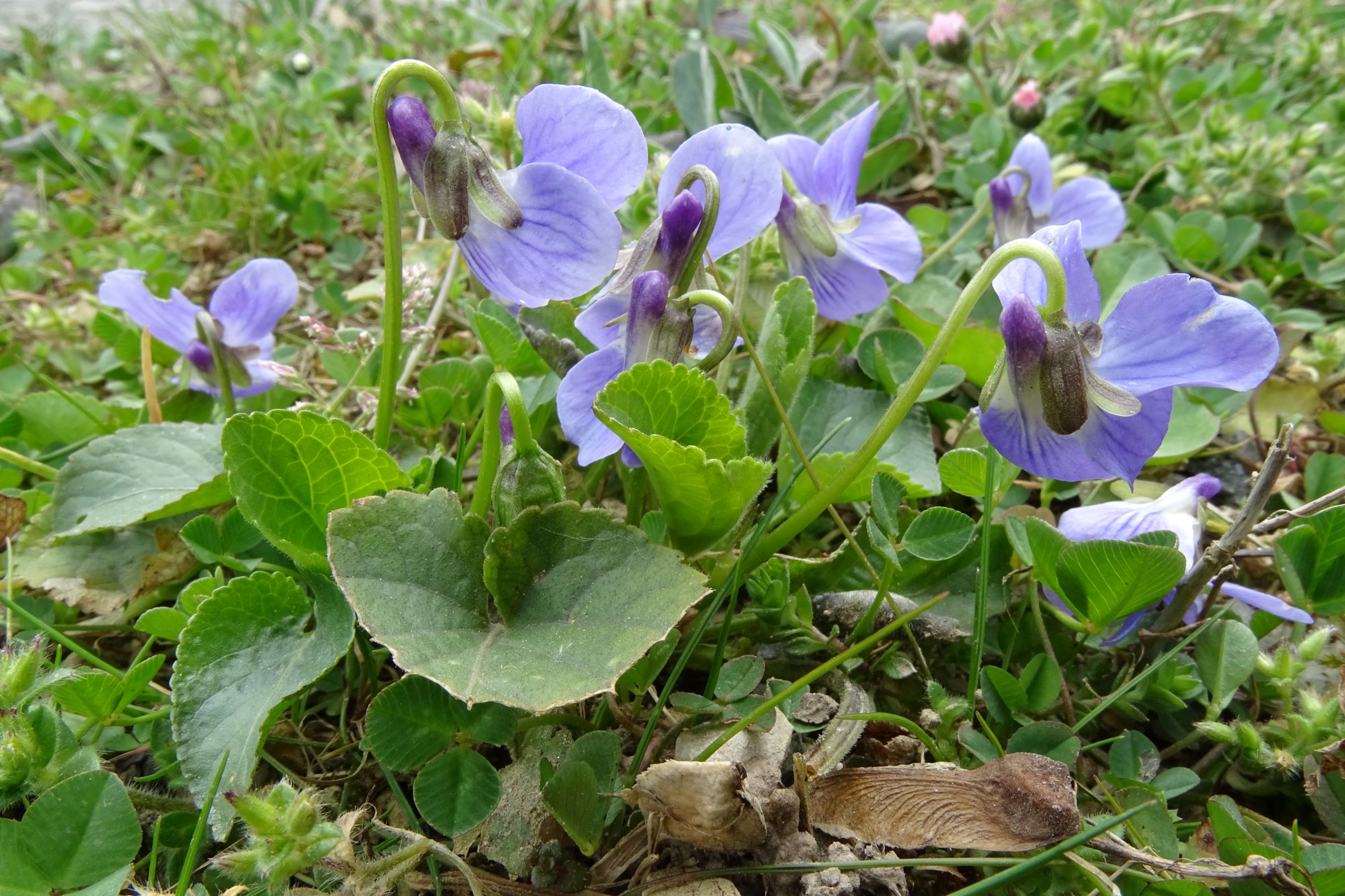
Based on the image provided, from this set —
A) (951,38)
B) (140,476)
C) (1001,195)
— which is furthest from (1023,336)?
(951,38)

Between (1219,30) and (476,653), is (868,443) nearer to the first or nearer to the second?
(476,653)

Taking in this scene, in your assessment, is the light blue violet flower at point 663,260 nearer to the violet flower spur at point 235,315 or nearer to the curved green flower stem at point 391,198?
the curved green flower stem at point 391,198

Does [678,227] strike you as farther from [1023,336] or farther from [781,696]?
[781,696]

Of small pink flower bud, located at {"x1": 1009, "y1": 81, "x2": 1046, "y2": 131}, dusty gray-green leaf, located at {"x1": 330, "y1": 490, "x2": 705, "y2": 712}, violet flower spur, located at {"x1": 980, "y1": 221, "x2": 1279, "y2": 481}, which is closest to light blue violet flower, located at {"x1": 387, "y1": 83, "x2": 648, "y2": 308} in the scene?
dusty gray-green leaf, located at {"x1": 330, "y1": 490, "x2": 705, "y2": 712}

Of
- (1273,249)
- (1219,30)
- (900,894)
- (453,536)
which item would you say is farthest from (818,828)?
(1219,30)

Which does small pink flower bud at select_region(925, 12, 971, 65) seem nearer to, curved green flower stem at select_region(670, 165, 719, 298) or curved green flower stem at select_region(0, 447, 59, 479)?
curved green flower stem at select_region(670, 165, 719, 298)
